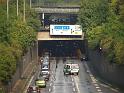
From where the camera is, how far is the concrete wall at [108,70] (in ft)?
210

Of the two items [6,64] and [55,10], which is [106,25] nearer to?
[55,10]

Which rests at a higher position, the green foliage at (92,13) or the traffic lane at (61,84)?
the green foliage at (92,13)

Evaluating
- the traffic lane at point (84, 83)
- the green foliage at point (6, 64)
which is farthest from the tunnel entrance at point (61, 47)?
the green foliage at point (6, 64)

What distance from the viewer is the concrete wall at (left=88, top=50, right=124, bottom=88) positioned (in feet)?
210

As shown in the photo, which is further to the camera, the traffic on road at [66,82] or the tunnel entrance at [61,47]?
the tunnel entrance at [61,47]

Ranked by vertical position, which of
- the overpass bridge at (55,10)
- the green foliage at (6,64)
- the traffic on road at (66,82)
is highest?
the green foliage at (6,64)

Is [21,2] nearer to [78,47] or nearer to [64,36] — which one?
[64,36]

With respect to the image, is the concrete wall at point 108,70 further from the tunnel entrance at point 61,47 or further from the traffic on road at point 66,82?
the tunnel entrance at point 61,47

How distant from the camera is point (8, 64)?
56.0 m

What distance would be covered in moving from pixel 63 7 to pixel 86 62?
1685 centimetres

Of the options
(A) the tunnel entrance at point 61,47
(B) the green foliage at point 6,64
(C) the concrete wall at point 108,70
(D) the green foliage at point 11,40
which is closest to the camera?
(B) the green foliage at point 6,64

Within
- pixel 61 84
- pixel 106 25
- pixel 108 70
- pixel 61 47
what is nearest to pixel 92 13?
pixel 106 25

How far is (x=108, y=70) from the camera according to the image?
240 ft

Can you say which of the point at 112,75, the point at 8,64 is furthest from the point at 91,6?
the point at 8,64
